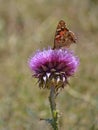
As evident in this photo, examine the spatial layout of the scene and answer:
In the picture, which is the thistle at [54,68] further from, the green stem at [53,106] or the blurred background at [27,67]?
the blurred background at [27,67]

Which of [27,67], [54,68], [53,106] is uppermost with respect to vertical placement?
[27,67]

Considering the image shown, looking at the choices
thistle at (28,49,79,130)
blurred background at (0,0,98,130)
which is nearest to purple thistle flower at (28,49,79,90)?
thistle at (28,49,79,130)

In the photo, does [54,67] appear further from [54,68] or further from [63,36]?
[63,36]

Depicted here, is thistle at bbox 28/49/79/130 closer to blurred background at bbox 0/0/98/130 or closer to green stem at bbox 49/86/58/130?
green stem at bbox 49/86/58/130

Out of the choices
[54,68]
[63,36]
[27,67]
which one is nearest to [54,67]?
[54,68]

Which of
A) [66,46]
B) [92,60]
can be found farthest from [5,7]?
[66,46]

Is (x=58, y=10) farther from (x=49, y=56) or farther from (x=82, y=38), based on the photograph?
(x=49, y=56)

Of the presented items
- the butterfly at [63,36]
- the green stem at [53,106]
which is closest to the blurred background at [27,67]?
the green stem at [53,106]

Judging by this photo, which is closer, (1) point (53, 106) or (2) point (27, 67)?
(1) point (53, 106)
